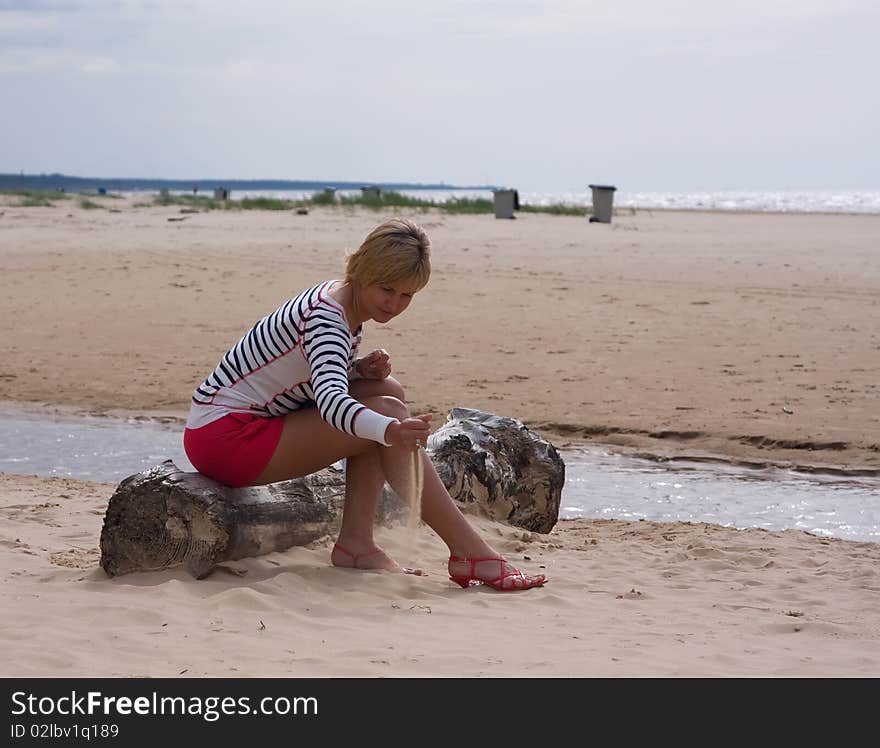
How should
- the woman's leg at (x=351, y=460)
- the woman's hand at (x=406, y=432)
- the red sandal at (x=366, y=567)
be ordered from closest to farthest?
1. the woman's hand at (x=406, y=432)
2. the woman's leg at (x=351, y=460)
3. the red sandal at (x=366, y=567)

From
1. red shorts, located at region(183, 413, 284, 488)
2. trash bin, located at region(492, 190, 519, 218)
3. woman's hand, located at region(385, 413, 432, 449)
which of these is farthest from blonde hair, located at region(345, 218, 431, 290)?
trash bin, located at region(492, 190, 519, 218)

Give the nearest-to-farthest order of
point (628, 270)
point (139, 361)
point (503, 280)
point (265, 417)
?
point (265, 417), point (139, 361), point (503, 280), point (628, 270)

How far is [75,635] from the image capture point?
135 inches

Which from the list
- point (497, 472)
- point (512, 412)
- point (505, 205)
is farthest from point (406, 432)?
point (505, 205)

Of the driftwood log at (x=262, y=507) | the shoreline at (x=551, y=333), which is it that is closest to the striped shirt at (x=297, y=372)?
the driftwood log at (x=262, y=507)

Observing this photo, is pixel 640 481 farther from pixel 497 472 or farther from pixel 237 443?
pixel 237 443

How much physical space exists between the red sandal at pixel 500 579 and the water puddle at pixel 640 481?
5.70 ft

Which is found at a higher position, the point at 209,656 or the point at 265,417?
the point at 265,417

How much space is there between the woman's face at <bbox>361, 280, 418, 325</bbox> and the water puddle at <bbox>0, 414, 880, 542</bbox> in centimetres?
235

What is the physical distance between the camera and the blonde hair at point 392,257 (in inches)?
157

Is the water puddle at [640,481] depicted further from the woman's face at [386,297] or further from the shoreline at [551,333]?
the woman's face at [386,297]

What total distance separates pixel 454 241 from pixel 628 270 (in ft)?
13.4

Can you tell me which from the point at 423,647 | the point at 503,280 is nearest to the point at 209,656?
the point at 423,647
